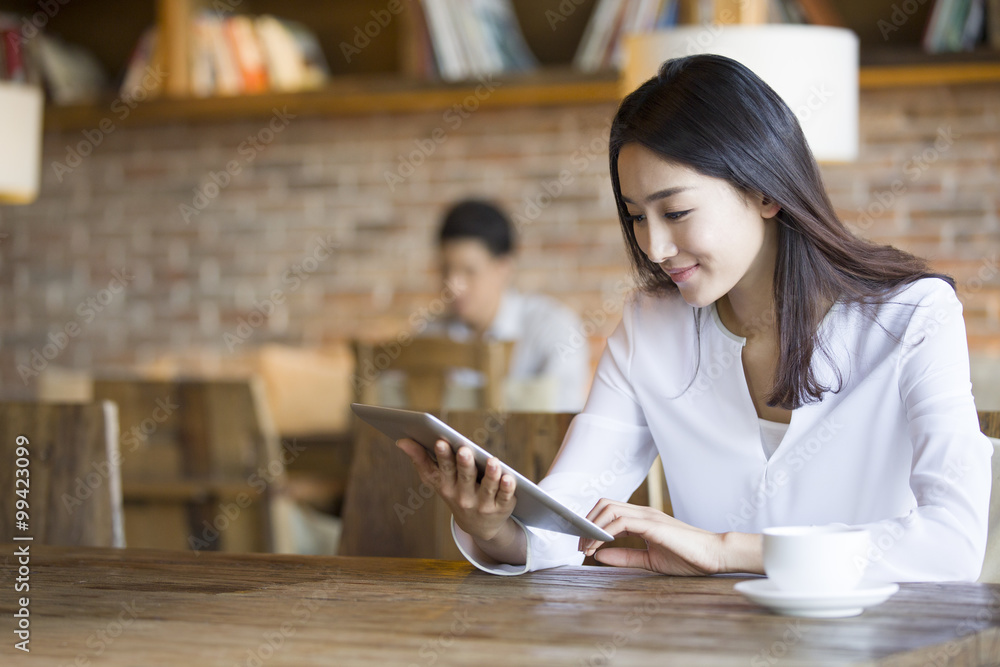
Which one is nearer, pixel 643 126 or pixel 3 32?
pixel 643 126

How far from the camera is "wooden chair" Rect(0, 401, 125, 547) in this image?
164cm

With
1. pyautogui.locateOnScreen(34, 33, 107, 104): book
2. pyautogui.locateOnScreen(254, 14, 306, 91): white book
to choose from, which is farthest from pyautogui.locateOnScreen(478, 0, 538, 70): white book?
pyautogui.locateOnScreen(34, 33, 107, 104): book

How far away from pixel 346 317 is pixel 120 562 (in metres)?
2.79

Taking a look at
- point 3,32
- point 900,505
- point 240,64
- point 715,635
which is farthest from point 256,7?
point 715,635

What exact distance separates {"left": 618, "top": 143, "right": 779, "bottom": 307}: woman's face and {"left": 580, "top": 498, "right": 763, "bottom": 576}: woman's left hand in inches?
14.0

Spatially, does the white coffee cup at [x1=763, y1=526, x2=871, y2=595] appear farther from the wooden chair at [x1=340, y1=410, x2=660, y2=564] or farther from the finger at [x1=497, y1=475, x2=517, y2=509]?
the wooden chair at [x1=340, y1=410, x2=660, y2=564]

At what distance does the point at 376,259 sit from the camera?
13.2 ft

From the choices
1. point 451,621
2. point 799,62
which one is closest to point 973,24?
point 799,62

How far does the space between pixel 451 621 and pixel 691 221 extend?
635mm

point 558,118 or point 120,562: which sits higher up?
point 558,118

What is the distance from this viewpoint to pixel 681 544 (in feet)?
3.67

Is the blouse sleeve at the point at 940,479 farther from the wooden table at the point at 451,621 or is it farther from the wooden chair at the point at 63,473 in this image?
the wooden chair at the point at 63,473

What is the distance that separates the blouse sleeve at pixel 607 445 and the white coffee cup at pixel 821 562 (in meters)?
0.38

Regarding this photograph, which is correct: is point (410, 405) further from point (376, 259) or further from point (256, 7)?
point (256, 7)
